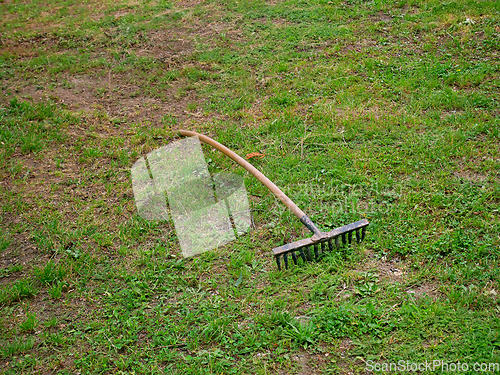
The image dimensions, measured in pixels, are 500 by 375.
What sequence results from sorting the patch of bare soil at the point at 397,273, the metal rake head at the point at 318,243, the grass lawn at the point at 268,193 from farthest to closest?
the metal rake head at the point at 318,243, the patch of bare soil at the point at 397,273, the grass lawn at the point at 268,193

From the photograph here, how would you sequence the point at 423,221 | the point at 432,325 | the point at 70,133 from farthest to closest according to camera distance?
1. the point at 70,133
2. the point at 423,221
3. the point at 432,325

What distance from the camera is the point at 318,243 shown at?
10.5 feet

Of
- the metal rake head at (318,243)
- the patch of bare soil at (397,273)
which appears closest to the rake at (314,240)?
the metal rake head at (318,243)

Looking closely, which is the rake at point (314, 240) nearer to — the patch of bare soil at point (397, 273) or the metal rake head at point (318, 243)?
the metal rake head at point (318, 243)

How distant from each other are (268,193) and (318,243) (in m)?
0.94

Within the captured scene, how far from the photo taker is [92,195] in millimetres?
4223

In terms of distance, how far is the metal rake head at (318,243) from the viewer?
10.2ft

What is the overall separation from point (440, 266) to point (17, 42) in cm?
771

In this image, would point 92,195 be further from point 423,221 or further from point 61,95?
point 423,221

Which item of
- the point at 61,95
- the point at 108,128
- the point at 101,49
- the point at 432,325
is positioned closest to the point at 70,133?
the point at 108,128

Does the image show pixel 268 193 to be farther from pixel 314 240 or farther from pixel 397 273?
pixel 397 273

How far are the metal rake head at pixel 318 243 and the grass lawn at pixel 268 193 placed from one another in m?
0.09

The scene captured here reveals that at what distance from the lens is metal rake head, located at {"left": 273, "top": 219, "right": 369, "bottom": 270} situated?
3111 mm

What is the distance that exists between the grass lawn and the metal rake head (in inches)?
3.5
